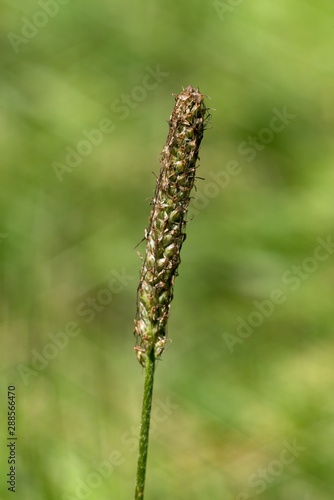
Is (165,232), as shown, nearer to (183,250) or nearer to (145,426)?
(145,426)

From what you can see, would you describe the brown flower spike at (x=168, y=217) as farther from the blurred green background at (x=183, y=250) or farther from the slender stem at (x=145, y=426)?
the blurred green background at (x=183, y=250)

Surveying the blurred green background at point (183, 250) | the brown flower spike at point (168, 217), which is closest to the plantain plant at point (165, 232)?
the brown flower spike at point (168, 217)

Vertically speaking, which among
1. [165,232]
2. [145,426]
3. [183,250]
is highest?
[183,250]

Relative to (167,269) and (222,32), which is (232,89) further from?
(167,269)

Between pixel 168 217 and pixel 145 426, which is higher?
pixel 168 217

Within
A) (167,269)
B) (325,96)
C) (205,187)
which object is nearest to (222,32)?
(325,96)

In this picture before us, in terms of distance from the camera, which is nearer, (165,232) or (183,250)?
(165,232)

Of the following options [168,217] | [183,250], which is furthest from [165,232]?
[183,250]
